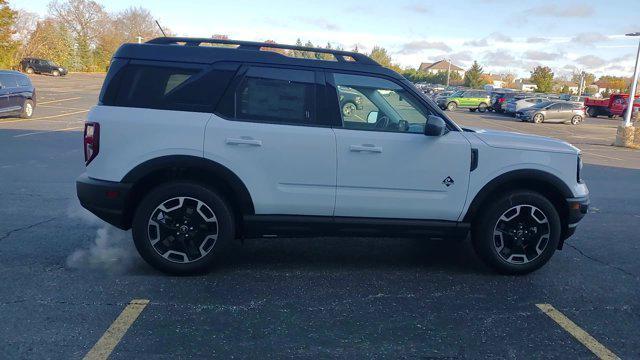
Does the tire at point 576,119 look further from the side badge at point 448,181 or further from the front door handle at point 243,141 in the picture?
the front door handle at point 243,141

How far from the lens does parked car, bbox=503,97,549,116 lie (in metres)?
35.6

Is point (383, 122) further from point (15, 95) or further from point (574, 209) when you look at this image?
point (15, 95)

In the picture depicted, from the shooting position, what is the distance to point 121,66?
4.31m

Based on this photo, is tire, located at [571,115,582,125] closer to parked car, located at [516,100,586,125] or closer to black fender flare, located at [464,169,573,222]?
parked car, located at [516,100,586,125]

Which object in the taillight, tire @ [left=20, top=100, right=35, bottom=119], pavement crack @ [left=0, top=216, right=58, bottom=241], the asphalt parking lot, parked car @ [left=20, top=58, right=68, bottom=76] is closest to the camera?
the asphalt parking lot

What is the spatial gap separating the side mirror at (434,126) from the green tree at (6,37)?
48962 mm

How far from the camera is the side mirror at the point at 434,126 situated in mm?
4332

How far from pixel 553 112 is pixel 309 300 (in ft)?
108

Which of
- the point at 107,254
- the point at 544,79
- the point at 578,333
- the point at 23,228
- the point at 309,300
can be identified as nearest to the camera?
the point at 578,333

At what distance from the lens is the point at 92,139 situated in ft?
13.9

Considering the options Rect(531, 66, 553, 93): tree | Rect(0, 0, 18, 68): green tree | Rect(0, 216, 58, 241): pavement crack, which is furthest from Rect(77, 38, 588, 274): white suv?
Rect(531, 66, 553, 93): tree

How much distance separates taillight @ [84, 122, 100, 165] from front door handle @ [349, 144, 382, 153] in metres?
2.08

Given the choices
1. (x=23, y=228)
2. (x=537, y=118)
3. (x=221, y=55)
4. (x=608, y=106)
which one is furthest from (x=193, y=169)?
(x=608, y=106)

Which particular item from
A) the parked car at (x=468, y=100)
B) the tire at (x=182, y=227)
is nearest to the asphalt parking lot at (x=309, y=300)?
the tire at (x=182, y=227)
